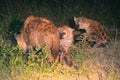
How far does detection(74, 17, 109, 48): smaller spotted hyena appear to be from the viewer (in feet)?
24.8

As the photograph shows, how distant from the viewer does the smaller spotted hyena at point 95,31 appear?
756cm

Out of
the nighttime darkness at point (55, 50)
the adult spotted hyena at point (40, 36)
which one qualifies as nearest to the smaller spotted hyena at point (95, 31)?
the nighttime darkness at point (55, 50)

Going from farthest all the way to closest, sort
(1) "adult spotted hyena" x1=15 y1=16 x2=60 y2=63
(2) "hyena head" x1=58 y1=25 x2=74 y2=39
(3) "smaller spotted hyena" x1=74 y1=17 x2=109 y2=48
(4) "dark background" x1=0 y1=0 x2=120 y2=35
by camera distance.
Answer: (4) "dark background" x1=0 y1=0 x2=120 y2=35 → (3) "smaller spotted hyena" x1=74 y1=17 x2=109 y2=48 → (2) "hyena head" x1=58 y1=25 x2=74 y2=39 → (1) "adult spotted hyena" x1=15 y1=16 x2=60 y2=63

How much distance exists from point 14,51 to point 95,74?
1566 mm

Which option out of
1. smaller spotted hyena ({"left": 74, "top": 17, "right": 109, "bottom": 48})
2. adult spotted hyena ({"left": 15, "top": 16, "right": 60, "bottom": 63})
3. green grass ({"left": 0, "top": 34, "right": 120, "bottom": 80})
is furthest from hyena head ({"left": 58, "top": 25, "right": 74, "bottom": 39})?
smaller spotted hyena ({"left": 74, "top": 17, "right": 109, "bottom": 48})

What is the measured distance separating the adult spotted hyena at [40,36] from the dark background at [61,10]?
151 cm

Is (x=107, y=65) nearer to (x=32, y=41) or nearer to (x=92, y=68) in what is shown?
(x=92, y=68)

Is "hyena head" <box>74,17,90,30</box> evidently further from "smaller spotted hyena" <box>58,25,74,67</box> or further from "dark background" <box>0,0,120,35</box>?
"smaller spotted hyena" <box>58,25,74,67</box>

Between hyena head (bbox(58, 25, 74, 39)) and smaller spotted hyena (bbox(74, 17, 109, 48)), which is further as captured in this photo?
smaller spotted hyena (bbox(74, 17, 109, 48))

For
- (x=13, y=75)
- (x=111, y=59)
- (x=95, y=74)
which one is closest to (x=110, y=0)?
(x=111, y=59)

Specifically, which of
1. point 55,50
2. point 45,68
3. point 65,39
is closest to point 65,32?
point 65,39

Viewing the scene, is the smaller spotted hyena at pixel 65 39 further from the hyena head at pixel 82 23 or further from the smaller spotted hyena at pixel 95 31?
the hyena head at pixel 82 23

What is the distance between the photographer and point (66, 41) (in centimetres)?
Result: 652

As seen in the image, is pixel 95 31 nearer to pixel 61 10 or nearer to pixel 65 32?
pixel 65 32
